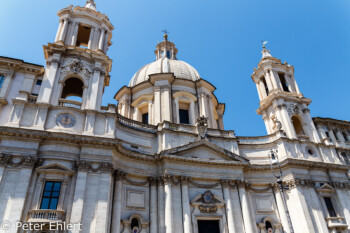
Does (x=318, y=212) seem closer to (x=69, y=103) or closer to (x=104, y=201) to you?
(x=104, y=201)

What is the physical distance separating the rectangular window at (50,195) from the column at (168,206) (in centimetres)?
712

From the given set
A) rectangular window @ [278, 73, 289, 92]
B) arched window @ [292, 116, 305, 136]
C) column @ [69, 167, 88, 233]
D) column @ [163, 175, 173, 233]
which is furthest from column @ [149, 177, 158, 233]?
rectangular window @ [278, 73, 289, 92]

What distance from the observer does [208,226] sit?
59.1ft

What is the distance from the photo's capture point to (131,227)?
53.6ft

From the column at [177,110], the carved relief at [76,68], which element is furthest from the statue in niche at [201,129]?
the carved relief at [76,68]

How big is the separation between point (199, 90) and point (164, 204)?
14.0 meters

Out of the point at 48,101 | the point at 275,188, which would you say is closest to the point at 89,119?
the point at 48,101

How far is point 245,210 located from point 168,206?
6.24 m

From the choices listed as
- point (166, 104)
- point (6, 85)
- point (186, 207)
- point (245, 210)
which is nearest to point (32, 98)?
point (6, 85)

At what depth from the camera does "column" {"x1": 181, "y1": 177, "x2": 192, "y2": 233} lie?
54.9 ft

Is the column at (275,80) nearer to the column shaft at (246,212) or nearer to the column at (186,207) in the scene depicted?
the column shaft at (246,212)

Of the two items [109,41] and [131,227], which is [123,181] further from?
[109,41]

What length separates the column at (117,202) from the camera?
598 inches

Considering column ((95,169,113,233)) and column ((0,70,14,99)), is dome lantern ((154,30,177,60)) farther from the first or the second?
column ((95,169,113,233))
